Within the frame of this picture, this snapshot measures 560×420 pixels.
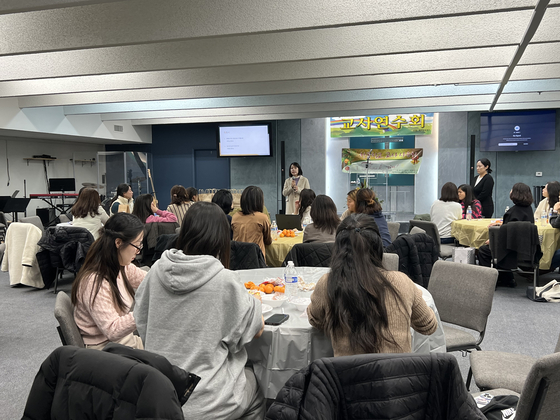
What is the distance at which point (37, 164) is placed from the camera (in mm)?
11406

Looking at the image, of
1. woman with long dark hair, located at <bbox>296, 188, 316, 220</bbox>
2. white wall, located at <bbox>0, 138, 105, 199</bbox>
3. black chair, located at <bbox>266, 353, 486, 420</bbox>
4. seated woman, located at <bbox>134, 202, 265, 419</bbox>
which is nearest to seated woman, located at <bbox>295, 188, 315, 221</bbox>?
woman with long dark hair, located at <bbox>296, 188, 316, 220</bbox>

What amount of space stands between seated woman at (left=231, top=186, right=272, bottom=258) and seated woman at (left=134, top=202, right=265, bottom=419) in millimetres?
2599

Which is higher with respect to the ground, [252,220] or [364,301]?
[252,220]

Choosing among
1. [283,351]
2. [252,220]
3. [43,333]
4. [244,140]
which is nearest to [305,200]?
[252,220]

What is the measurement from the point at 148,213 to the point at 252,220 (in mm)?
2275

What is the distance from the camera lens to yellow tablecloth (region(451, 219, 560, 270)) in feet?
17.5

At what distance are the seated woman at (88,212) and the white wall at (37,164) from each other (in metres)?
6.41

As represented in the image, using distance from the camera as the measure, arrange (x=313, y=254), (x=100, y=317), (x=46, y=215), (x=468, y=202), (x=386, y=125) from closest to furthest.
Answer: (x=100, y=317) → (x=313, y=254) → (x=468, y=202) → (x=386, y=125) → (x=46, y=215)

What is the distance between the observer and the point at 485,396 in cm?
188

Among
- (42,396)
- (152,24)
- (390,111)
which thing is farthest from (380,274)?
(390,111)

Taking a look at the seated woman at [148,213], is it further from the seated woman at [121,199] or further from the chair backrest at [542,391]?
the chair backrest at [542,391]

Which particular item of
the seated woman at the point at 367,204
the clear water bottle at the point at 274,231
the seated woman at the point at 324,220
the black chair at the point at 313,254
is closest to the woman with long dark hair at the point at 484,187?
the clear water bottle at the point at 274,231

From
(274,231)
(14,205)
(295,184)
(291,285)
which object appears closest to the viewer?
(291,285)

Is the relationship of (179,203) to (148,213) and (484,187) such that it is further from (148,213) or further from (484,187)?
(484,187)
